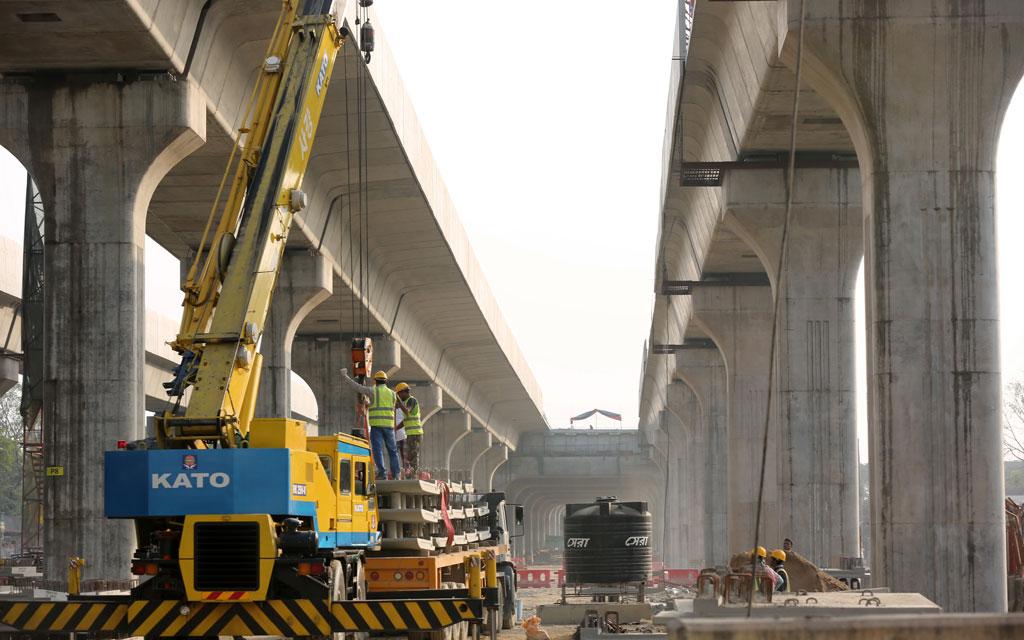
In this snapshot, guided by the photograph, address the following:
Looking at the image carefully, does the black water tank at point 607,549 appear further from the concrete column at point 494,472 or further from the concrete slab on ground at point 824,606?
the concrete column at point 494,472

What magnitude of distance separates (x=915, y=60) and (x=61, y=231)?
43.2 ft

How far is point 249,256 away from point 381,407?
487cm

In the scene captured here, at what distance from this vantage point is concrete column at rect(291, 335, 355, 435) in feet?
174

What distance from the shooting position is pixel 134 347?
25.0 meters

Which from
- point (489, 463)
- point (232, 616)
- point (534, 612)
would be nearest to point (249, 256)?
point (232, 616)

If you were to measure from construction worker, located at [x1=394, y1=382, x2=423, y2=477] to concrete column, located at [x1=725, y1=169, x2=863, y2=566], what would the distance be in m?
10.6

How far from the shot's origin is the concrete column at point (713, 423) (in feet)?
207

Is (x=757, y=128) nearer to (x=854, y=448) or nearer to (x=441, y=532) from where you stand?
(x=854, y=448)

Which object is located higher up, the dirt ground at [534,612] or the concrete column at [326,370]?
the concrete column at [326,370]

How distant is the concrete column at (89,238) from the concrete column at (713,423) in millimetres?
39571

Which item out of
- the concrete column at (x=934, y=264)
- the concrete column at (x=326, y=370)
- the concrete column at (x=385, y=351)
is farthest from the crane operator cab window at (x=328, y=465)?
the concrete column at (x=326, y=370)

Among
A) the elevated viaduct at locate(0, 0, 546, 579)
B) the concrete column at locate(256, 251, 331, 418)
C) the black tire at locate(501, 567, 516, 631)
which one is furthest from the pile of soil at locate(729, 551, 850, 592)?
the concrete column at locate(256, 251, 331, 418)

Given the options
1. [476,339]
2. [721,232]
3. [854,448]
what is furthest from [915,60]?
[476,339]

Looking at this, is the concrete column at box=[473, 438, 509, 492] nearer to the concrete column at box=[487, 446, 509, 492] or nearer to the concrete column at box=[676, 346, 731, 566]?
the concrete column at box=[487, 446, 509, 492]
